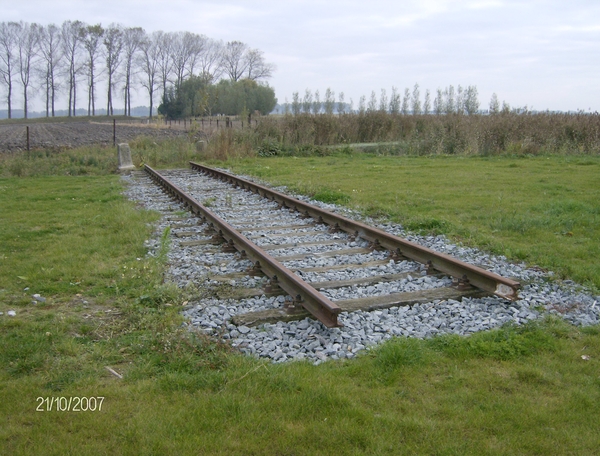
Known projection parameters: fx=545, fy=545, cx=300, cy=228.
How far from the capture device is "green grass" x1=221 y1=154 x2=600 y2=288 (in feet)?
21.3

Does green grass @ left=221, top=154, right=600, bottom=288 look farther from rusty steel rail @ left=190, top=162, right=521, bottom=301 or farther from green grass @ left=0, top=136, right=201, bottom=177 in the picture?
green grass @ left=0, top=136, right=201, bottom=177

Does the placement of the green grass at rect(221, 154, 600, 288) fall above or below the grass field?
above

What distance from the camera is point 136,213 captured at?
29.0ft

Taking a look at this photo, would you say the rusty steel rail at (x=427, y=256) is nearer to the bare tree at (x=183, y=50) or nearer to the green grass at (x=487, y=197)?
the green grass at (x=487, y=197)

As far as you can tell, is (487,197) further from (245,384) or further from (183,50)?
(183,50)

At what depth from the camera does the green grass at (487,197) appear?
21.3 feet

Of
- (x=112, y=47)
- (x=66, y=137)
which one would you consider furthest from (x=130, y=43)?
(x=66, y=137)

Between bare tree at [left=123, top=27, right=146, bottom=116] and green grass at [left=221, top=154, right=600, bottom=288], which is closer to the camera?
green grass at [left=221, top=154, right=600, bottom=288]

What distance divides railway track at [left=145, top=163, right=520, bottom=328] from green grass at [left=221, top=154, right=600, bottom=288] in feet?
3.45

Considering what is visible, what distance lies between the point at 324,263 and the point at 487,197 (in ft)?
17.5
